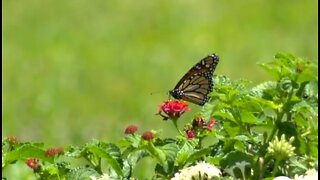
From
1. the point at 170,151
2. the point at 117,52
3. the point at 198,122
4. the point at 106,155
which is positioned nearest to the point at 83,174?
the point at 106,155

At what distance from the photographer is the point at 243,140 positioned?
2.16 metres

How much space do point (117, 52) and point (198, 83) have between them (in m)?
6.27

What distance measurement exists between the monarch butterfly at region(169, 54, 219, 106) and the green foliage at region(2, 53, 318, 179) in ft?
0.62

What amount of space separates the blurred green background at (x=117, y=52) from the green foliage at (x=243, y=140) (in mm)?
3727

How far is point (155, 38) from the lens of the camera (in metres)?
9.21

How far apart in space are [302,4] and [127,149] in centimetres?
784

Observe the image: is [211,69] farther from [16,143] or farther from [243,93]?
[16,143]

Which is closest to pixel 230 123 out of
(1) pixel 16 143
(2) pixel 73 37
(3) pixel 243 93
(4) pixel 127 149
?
(3) pixel 243 93

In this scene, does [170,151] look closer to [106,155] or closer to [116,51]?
[106,155]

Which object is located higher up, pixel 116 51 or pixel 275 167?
pixel 116 51

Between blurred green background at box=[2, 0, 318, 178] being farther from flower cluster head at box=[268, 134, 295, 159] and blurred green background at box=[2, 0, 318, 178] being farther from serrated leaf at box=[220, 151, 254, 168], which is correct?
flower cluster head at box=[268, 134, 295, 159]

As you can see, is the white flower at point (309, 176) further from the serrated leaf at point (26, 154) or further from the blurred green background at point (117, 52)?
the blurred green background at point (117, 52)

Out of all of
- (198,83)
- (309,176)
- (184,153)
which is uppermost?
(198,83)

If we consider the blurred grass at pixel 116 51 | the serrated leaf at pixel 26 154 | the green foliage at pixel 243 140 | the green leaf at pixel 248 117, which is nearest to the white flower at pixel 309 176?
the green foliage at pixel 243 140
